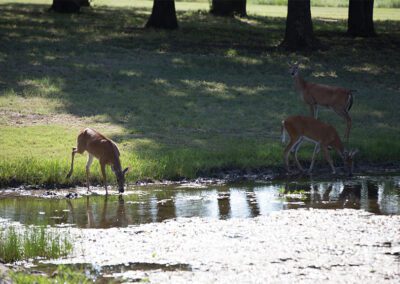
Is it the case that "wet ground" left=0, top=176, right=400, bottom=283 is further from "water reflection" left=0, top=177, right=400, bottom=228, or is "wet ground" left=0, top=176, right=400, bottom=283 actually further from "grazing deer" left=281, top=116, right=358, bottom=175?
"grazing deer" left=281, top=116, right=358, bottom=175

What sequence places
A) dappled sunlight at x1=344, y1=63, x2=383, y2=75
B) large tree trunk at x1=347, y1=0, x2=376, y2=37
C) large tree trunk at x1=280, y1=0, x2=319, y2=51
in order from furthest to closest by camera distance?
large tree trunk at x1=347, y1=0, x2=376, y2=37 < large tree trunk at x1=280, y1=0, x2=319, y2=51 < dappled sunlight at x1=344, y1=63, x2=383, y2=75

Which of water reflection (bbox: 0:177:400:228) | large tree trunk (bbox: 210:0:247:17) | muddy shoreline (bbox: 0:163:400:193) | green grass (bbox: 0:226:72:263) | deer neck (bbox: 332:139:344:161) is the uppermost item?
large tree trunk (bbox: 210:0:247:17)

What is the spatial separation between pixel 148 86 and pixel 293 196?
8.76m

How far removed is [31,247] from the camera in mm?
10539

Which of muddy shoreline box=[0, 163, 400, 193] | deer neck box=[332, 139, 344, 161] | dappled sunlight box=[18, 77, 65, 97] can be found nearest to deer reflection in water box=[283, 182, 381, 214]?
muddy shoreline box=[0, 163, 400, 193]

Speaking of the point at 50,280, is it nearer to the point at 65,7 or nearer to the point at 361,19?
the point at 361,19

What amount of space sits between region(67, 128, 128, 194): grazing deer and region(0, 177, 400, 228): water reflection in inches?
15.5

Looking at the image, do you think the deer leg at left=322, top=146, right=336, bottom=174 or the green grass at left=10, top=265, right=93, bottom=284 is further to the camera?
the deer leg at left=322, top=146, right=336, bottom=174

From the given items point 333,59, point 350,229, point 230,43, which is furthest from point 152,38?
point 350,229

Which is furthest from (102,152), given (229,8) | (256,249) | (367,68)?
(229,8)

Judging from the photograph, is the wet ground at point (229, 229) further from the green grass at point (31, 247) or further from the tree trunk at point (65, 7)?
the tree trunk at point (65, 7)

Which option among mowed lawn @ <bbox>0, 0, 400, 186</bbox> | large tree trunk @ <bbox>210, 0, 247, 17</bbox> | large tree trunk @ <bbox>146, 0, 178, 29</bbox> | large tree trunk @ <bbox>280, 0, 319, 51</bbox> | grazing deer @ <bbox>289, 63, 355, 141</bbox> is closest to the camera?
mowed lawn @ <bbox>0, 0, 400, 186</bbox>

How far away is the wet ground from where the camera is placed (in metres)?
10.1

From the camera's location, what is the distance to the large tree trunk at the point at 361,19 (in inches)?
1239
